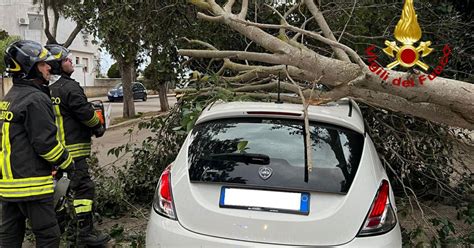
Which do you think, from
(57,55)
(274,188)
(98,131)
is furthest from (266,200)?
(57,55)

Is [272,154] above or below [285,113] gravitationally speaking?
below

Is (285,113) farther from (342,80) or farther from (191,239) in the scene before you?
(342,80)

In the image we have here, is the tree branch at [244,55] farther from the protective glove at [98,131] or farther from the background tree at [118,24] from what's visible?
the background tree at [118,24]

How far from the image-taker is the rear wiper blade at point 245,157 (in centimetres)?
279

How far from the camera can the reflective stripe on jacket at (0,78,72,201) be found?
122 inches

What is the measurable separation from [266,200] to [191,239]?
1.64ft

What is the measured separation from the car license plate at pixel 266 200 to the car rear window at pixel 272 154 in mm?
42

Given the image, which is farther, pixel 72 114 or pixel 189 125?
pixel 72 114

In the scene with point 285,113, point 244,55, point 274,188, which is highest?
point 244,55

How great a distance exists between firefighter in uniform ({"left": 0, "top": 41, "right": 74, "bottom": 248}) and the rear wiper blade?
1.22m

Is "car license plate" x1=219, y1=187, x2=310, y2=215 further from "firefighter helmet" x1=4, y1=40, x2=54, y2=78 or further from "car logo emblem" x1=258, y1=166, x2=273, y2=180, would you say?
"firefighter helmet" x1=4, y1=40, x2=54, y2=78

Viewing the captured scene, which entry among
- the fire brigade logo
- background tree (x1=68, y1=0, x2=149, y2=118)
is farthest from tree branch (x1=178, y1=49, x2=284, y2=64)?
background tree (x1=68, y1=0, x2=149, y2=118)

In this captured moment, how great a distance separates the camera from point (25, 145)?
3.14 meters

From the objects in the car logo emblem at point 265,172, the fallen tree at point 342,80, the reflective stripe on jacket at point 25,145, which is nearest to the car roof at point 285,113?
the fallen tree at point 342,80
